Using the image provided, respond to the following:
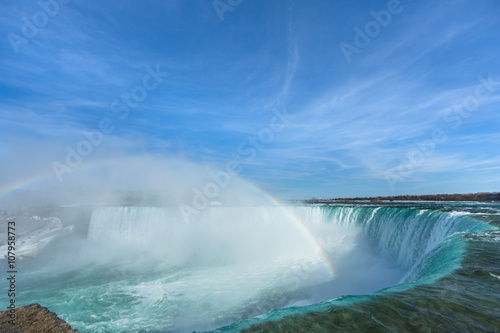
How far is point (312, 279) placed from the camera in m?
14.2

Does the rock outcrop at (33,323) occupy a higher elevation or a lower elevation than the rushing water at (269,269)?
higher

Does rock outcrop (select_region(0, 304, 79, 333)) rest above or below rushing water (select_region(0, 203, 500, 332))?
above

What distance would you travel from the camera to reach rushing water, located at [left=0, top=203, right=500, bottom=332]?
3904 millimetres

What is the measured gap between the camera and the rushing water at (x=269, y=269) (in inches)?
154

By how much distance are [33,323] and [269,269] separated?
15360 mm

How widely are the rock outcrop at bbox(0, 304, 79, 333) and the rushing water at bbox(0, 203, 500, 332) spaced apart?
2.53m

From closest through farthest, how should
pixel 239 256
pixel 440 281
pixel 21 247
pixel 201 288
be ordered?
pixel 440 281, pixel 201 288, pixel 239 256, pixel 21 247

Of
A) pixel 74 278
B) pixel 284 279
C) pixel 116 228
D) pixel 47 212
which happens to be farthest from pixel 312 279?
pixel 47 212

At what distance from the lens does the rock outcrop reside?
138 inches

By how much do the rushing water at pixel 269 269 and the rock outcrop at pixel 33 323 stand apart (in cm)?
253

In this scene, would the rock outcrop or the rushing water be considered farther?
the rushing water

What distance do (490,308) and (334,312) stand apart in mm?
2442

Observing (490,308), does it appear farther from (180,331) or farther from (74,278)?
(74,278)

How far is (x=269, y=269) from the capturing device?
682 inches
